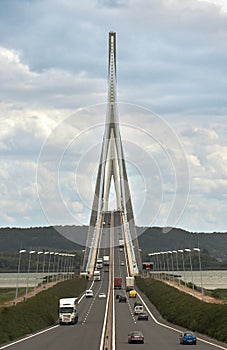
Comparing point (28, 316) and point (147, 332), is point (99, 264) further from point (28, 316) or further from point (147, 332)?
point (147, 332)

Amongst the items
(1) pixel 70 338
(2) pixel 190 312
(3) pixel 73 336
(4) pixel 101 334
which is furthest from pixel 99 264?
(1) pixel 70 338

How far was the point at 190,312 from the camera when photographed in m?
84.7

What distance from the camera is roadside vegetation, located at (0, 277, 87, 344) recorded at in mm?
69562

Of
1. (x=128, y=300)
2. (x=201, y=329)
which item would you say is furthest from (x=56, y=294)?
(x=201, y=329)

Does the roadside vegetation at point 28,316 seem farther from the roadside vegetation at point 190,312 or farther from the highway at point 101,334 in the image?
the roadside vegetation at point 190,312

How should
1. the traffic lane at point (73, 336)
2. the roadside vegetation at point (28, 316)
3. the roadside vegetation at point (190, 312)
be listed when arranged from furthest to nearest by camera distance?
1. the roadside vegetation at point (28, 316)
2. the roadside vegetation at point (190, 312)
3. the traffic lane at point (73, 336)

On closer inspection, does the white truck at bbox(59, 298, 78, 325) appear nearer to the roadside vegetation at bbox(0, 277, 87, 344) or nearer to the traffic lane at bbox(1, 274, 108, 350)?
the traffic lane at bbox(1, 274, 108, 350)

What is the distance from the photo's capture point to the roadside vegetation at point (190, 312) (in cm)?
6894

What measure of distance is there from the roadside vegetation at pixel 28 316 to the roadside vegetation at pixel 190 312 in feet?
48.0

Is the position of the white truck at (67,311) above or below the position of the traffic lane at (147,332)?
above

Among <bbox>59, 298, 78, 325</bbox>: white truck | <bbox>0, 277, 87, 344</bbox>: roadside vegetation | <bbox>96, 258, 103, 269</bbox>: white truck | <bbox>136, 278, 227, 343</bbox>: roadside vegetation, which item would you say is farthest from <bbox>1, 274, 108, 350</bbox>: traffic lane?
<bbox>96, 258, 103, 269</bbox>: white truck

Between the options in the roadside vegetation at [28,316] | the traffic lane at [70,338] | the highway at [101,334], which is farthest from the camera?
the roadside vegetation at [28,316]

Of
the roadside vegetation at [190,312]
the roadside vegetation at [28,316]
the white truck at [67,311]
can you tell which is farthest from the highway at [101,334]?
the roadside vegetation at [28,316]

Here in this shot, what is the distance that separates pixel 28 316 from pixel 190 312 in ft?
58.6
